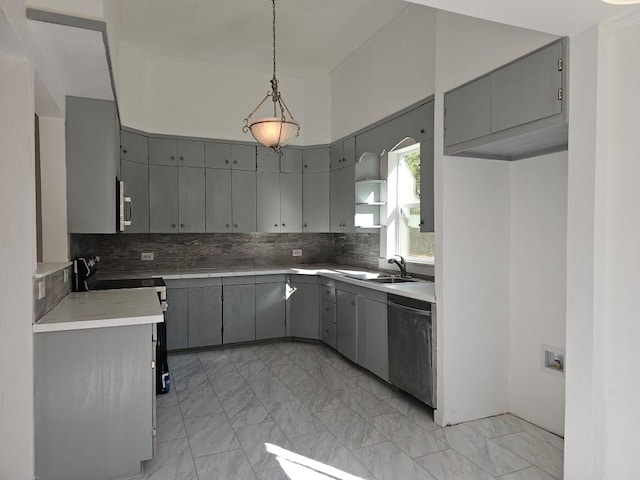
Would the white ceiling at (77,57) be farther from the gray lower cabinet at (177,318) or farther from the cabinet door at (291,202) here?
the cabinet door at (291,202)

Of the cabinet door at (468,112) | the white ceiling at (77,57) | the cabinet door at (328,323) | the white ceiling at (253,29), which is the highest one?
the white ceiling at (253,29)

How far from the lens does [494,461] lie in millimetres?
2547

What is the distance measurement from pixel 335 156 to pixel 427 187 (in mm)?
2010

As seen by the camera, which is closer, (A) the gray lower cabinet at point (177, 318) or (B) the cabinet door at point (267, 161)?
(A) the gray lower cabinet at point (177, 318)

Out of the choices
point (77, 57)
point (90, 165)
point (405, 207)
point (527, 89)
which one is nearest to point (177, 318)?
point (90, 165)

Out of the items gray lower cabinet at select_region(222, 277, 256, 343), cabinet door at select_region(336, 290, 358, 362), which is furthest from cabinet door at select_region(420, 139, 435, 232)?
gray lower cabinet at select_region(222, 277, 256, 343)

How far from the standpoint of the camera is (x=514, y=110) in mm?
2408

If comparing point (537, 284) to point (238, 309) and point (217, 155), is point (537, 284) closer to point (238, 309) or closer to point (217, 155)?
point (238, 309)

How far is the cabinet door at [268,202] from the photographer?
17.3 ft

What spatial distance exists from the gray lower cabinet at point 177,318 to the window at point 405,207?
7.47ft

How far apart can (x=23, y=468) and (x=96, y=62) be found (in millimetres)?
2272

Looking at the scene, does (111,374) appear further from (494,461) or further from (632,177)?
(632,177)

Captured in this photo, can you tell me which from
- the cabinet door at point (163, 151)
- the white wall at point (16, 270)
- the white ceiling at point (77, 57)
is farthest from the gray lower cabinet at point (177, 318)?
the white wall at point (16, 270)

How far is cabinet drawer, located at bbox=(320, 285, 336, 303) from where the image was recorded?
15.3ft
